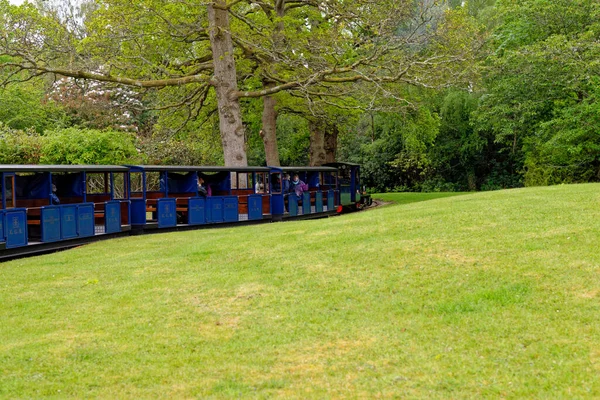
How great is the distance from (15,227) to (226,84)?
1340 centimetres

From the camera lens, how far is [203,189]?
24344 mm

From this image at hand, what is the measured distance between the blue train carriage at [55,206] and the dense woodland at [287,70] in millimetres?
6798

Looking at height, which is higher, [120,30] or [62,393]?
[120,30]

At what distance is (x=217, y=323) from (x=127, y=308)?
190cm

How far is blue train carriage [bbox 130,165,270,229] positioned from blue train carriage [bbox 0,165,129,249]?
983 mm

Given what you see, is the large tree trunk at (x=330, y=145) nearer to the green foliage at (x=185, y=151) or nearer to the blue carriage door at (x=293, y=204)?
the green foliage at (x=185, y=151)

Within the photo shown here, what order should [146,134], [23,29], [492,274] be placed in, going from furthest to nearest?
[146,134] < [23,29] < [492,274]

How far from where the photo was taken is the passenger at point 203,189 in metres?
24.3

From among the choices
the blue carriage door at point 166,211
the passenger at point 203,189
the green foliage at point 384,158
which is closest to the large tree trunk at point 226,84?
the passenger at point 203,189

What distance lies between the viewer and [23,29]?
25203 millimetres

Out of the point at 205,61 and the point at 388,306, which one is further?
the point at 205,61

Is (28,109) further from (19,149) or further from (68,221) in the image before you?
(68,221)

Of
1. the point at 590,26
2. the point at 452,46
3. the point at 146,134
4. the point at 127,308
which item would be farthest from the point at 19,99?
the point at 127,308

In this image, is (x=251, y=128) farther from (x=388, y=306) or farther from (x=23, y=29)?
(x=388, y=306)
